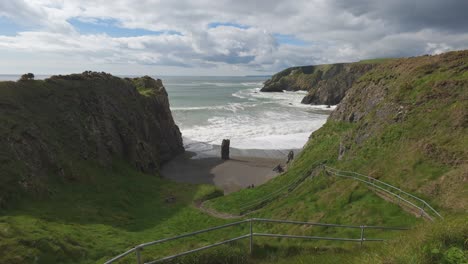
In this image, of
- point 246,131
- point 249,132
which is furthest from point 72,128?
point 246,131

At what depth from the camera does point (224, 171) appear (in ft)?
153

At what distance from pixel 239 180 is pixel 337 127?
50.0 ft

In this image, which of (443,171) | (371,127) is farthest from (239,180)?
(443,171)

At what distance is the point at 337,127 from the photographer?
35.4m

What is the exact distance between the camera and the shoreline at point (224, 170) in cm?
4238

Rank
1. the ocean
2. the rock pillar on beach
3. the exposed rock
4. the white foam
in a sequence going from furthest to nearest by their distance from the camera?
1. the white foam
2. the ocean
3. the rock pillar on beach
4. the exposed rock

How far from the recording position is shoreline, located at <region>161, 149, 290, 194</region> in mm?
42375

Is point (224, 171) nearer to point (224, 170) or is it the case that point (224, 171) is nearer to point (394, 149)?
point (224, 170)

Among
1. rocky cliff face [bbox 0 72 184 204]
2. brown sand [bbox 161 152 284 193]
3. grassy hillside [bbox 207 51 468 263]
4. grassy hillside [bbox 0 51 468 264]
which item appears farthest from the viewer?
brown sand [bbox 161 152 284 193]

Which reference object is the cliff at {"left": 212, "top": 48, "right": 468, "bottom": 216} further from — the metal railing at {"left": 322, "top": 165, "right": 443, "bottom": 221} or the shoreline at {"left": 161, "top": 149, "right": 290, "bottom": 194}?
the shoreline at {"left": 161, "top": 149, "right": 290, "bottom": 194}

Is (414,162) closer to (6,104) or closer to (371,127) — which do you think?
(371,127)

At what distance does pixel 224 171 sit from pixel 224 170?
0.42m

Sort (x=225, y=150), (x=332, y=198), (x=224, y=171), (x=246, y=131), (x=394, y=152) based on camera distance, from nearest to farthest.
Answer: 1. (x=332, y=198)
2. (x=394, y=152)
3. (x=224, y=171)
4. (x=225, y=150)
5. (x=246, y=131)

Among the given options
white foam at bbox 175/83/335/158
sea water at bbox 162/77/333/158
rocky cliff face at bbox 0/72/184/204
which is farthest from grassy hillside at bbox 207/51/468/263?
white foam at bbox 175/83/335/158
